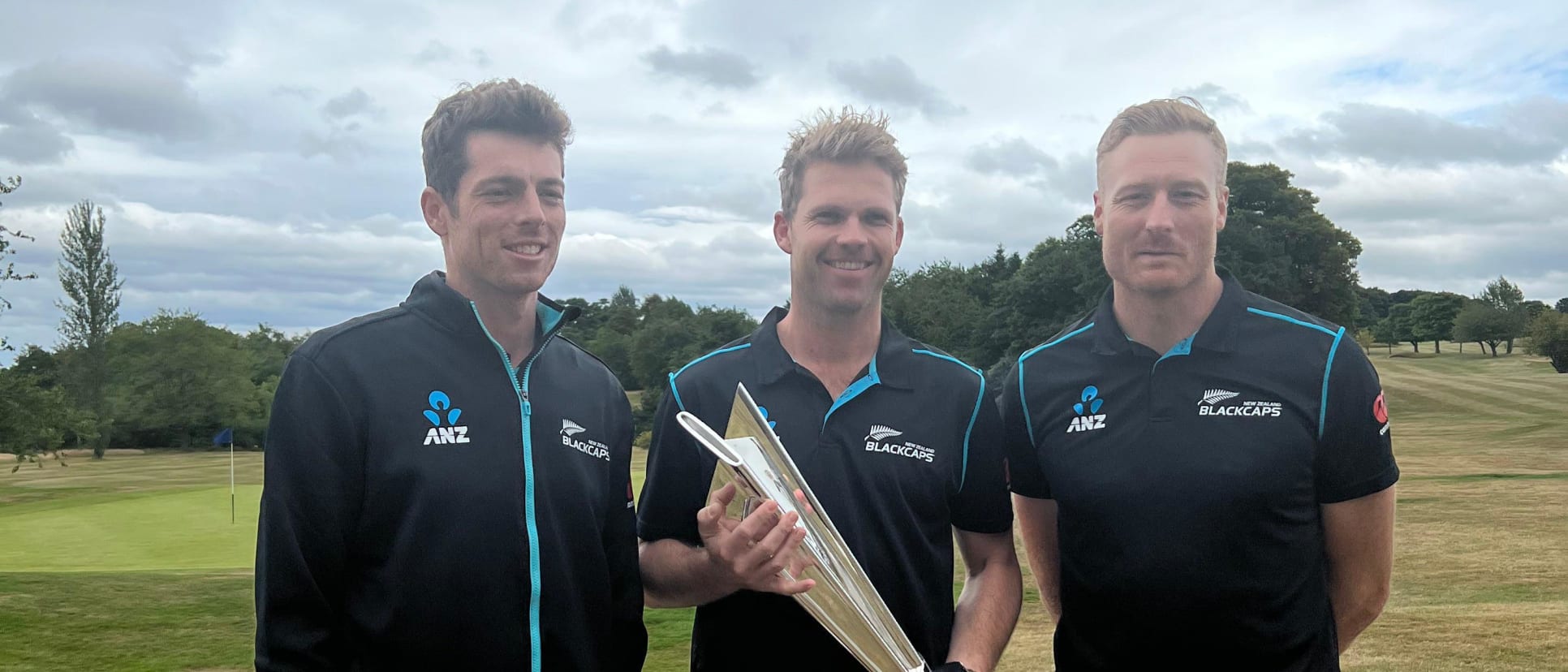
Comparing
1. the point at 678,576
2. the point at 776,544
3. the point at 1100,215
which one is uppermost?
the point at 1100,215

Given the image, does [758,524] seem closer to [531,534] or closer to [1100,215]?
[531,534]

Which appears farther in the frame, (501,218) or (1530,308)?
(1530,308)

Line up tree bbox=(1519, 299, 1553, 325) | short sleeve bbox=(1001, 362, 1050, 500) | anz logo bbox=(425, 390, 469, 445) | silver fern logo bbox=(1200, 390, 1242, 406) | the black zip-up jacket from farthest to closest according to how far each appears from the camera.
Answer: tree bbox=(1519, 299, 1553, 325), short sleeve bbox=(1001, 362, 1050, 500), silver fern logo bbox=(1200, 390, 1242, 406), anz logo bbox=(425, 390, 469, 445), the black zip-up jacket

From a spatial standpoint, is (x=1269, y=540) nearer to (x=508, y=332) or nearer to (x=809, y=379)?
(x=809, y=379)

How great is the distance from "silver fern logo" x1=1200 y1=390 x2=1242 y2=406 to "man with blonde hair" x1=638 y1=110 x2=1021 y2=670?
68cm

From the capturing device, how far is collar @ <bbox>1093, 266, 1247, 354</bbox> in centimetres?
352

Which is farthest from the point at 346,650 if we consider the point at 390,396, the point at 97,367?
the point at 97,367

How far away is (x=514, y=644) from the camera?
120 inches

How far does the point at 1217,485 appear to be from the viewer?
3.31 metres

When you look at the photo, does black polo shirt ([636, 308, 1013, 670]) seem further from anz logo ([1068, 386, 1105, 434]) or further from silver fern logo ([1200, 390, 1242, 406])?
silver fern logo ([1200, 390, 1242, 406])

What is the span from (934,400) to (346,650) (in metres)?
1.92

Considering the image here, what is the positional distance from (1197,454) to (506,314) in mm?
2189

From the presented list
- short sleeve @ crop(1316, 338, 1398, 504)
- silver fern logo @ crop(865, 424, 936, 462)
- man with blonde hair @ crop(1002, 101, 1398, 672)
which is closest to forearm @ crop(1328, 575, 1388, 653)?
man with blonde hair @ crop(1002, 101, 1398, 672)

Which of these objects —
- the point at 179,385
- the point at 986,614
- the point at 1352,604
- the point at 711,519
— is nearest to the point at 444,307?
the point at 711,519
